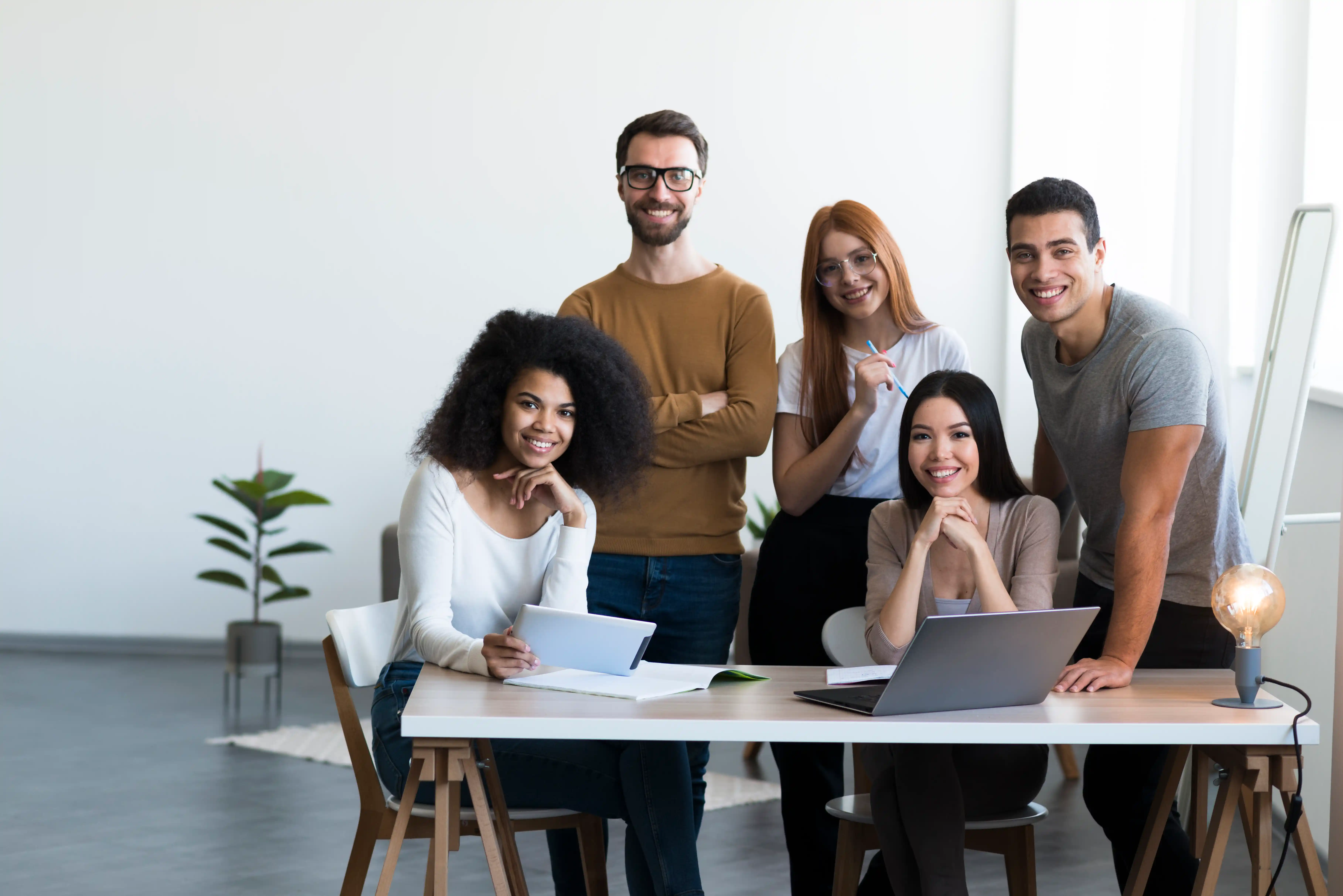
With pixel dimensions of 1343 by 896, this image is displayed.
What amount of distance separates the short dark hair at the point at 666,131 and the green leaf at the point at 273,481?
2.98 m

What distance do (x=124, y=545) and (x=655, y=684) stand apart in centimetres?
493

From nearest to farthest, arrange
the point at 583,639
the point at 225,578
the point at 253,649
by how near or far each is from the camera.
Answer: the point at 583,639 < the point at 253,649 < the point at 225,578

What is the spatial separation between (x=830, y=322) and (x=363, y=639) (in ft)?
3.72

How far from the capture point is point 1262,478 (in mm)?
2885

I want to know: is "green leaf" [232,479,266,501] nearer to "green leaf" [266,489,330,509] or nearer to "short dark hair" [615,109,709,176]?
"green leaf" [266,489,330,509]

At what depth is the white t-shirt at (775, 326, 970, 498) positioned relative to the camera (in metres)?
2.64

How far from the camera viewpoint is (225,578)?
206 inches

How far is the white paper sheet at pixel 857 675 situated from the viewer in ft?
6.73

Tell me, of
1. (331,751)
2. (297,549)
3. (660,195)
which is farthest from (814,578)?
(297,549)

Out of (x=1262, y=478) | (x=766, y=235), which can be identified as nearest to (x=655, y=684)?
(x=1262, y=478)

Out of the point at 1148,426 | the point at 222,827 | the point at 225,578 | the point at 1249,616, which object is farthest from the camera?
the point at 225,578

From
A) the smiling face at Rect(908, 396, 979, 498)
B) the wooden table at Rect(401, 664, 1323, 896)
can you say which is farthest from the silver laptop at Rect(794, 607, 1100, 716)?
the smiling face at Rect(908, 396, 979, 498)

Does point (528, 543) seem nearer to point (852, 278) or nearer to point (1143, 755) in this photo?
point (852, 278)

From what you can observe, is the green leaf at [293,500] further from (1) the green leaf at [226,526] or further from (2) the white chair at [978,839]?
(2) the white chair at [978,839]
